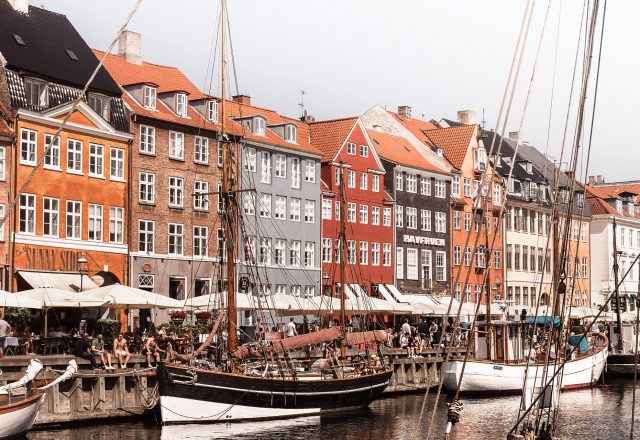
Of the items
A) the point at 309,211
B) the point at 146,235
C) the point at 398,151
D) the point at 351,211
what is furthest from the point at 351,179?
the point at 146,235

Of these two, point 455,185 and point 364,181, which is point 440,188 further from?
point 364,181

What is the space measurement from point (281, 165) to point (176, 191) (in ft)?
29.3

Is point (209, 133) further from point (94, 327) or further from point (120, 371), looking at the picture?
point (120, 371)

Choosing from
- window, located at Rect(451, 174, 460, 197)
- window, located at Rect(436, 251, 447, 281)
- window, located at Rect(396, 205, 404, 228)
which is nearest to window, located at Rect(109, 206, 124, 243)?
window, located at Rect(396, 205, 404, 228)

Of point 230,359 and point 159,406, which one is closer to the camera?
point 159,406

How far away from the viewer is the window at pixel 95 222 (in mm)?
50469

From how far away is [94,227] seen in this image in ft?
166

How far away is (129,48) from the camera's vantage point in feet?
196

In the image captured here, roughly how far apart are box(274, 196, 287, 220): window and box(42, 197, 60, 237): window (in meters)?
16.0

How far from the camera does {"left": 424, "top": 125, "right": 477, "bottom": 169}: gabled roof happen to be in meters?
79.9

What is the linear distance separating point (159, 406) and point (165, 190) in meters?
22.8

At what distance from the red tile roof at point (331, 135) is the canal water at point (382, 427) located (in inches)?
1109

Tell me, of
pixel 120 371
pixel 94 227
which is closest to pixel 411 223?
pixel 94 227

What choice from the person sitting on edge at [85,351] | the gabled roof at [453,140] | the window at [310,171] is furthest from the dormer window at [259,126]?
the person sitting on edge at [85,351]
